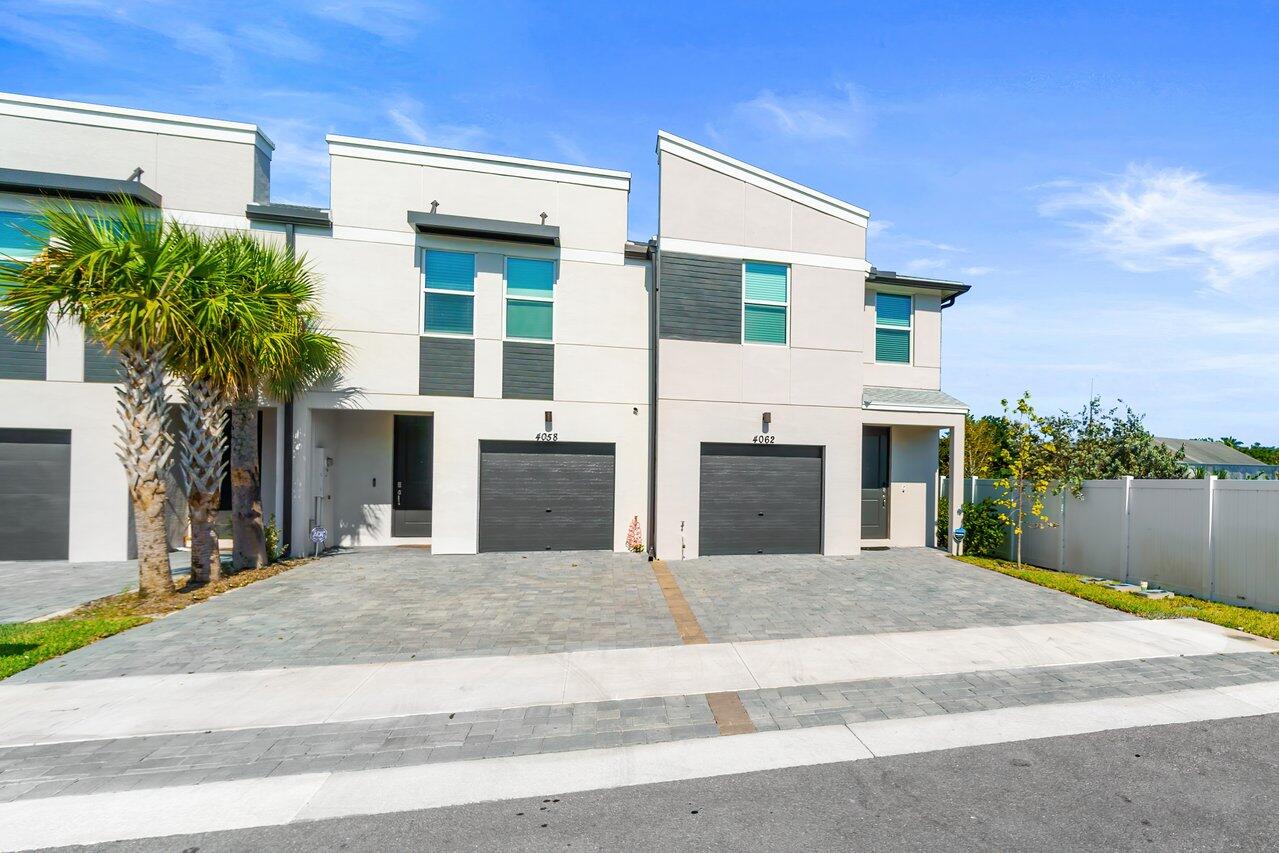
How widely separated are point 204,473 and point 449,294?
5.67 m

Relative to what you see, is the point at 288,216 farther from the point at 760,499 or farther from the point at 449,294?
the point at 760,499

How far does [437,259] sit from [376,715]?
10087 millimetres

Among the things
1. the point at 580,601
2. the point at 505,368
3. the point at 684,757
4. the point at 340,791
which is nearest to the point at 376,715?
the point at 340,791

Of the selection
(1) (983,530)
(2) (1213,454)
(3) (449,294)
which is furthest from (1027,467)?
(2) (1213,454)

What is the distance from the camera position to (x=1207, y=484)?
10086 millimetres

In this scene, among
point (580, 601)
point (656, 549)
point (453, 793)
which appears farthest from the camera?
point (656, 549)

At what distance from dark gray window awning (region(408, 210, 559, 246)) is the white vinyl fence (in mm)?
12437

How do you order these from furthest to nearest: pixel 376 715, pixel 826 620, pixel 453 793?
pixel 826 620, pixel 376 715, pixel 453 793

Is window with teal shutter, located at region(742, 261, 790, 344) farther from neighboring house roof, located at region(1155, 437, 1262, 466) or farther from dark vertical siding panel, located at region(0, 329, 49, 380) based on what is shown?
neighboring house roof, located at region(1155, 437, 1262, 466)

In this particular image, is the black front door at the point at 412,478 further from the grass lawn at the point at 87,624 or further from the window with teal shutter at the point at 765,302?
the window with teal shutter at the point at 765,302

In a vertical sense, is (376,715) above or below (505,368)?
below

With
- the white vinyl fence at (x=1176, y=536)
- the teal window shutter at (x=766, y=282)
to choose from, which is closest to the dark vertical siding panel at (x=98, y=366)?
the teal window shutter at (x=766, y=282)

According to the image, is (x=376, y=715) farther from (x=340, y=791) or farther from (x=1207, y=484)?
(x=1207, y=484)

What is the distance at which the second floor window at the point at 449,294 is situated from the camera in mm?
12992
